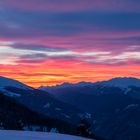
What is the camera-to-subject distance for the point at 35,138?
17.0 metres

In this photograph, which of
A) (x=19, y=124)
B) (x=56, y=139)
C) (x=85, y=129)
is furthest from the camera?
(x=19, y=124)

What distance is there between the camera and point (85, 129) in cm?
5875

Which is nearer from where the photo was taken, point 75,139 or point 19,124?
point 75,139

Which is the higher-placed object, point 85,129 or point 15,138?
point 15,138

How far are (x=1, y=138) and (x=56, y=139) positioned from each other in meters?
2.36

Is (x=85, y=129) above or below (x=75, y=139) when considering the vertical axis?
below

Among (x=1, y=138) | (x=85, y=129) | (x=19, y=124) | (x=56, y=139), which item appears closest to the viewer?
(x=1, y=138)

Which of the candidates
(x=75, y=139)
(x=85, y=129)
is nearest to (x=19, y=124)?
(x=85, y=129)

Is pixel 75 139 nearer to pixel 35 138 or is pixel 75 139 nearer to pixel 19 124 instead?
pixel 35 138

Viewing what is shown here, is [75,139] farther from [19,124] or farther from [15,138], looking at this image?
[19,124]

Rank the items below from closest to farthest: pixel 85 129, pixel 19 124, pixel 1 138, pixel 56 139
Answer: pixel 1 138
pixel 56 139
pixel 85 129
pixel 19 124

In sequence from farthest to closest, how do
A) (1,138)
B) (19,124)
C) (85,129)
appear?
(19,124)
(85,129)
(1,138)

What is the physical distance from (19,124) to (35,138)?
236 ft

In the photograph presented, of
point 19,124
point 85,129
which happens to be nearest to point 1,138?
A: point 85,129
